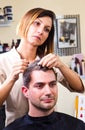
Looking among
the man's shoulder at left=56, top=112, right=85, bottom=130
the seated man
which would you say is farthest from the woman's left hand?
the man's shoulder at left=56, top=112, right=85, bottom=130

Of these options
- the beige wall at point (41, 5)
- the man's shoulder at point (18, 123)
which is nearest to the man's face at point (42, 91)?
the man's shoulder at point (18, 123)

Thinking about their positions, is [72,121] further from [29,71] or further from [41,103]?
[29,71]

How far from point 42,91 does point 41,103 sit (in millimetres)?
65

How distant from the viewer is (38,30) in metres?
1.47

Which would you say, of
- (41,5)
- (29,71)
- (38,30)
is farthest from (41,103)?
(41,5)

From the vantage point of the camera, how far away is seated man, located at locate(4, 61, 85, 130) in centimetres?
133

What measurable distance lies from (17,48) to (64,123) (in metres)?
0.57

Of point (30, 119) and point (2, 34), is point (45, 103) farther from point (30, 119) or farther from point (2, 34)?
point (2, 34)

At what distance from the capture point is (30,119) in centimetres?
144

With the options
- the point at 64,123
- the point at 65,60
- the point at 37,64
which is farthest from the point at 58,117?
the point at 65,60

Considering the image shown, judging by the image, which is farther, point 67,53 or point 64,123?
point 67,53

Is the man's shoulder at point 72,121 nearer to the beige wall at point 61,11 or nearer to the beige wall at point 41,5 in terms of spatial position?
the beige wall at point 61,11

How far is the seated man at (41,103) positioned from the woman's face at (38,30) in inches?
6.1

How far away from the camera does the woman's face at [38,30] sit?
4.83ft
